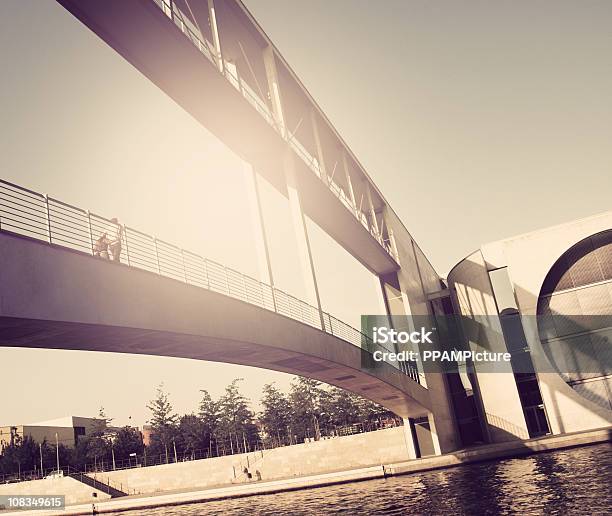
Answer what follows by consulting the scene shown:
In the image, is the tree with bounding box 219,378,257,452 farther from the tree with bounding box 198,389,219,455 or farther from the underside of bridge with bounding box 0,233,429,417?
the underside of bridge with bounding box 0,233,429,417

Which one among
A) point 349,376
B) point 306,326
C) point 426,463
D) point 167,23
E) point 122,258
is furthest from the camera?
point 426,463

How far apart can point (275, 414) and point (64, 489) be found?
32.4 metres

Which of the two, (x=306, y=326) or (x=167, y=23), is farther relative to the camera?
(x=306, y=326)

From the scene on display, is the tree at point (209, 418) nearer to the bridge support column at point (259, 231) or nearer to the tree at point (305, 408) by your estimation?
the tree at point (305, 408)

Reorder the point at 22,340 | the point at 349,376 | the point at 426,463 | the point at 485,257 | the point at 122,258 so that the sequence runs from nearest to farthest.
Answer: the point at 22,340, the point at 122,258, the point at 349,376, the point at 426,463, the point at 485,257

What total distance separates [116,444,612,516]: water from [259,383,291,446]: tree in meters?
44.1

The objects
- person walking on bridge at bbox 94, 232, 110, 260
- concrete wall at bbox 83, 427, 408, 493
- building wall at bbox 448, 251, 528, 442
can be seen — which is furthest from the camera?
concrete wall at bbox 83, 427, 408, 493

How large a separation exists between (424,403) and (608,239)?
522 inches

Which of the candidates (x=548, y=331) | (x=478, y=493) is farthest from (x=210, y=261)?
(x=548, y=331)

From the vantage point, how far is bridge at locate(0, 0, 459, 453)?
8523mm

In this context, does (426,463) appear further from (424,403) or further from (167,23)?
(167,23)

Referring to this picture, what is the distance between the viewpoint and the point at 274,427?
A: 229 ft

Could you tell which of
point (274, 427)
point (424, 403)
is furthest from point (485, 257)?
point (274, 427)

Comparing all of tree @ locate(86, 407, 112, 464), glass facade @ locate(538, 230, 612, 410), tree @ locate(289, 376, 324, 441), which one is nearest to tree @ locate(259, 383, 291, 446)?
tree @ locate(289, 376, 324, 441)
